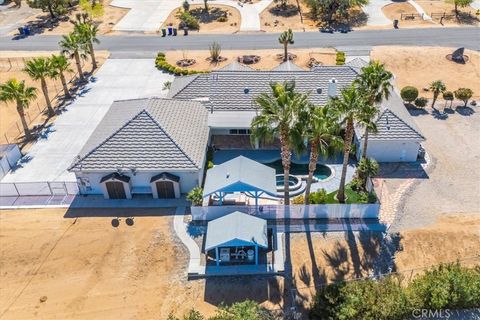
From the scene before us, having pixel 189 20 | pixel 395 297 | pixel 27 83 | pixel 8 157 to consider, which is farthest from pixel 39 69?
pixel 395 297

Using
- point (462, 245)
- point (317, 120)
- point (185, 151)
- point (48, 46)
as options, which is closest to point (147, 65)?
point (48, 46)

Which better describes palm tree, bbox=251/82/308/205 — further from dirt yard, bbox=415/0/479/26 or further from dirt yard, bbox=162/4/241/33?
dirt yard, bbox=415/0/479/26

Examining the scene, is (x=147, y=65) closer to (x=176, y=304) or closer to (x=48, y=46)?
(x=48, y=46)

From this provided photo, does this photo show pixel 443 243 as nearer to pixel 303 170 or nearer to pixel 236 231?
pixel 303 170

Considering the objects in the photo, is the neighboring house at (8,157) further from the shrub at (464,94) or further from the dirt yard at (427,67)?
the shrub at (464,94)

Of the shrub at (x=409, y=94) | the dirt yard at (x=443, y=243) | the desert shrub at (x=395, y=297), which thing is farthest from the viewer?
the shrub at (x=409, y=94)

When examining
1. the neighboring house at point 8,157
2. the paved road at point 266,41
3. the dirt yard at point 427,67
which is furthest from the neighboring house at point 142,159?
the dirt yard at point 427,67
